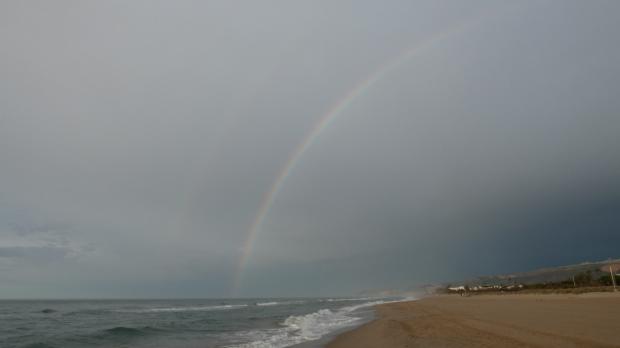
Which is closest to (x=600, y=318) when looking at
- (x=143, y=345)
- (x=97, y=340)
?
(x=143, y=345)

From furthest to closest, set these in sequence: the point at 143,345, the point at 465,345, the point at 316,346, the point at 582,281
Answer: the point at 582,281, the point at 143,345, the point at 316,346, the point at 465,345

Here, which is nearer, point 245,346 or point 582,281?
point 245,346

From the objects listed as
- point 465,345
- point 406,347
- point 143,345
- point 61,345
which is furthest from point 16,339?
point 465,345

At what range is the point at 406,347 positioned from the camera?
13898 millimetres

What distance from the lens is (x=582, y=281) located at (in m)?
59.4

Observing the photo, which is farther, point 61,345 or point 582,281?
point 582,281

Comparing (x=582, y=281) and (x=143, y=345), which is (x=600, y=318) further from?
(x=582, y=281)

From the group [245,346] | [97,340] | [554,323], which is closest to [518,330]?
[554,323]

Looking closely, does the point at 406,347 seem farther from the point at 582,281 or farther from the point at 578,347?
the point at 582,281

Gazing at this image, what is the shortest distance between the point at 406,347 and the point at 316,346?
15.7ft

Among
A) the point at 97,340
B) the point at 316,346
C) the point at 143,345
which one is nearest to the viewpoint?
the point at 316,346

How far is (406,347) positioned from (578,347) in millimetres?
5216

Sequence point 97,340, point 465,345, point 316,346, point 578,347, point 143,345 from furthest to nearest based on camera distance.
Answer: point 97,340 → point 143,345 → point 316,346 → point 465,345 → point 578,347

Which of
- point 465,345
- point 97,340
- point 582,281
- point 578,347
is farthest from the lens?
point 582,281
